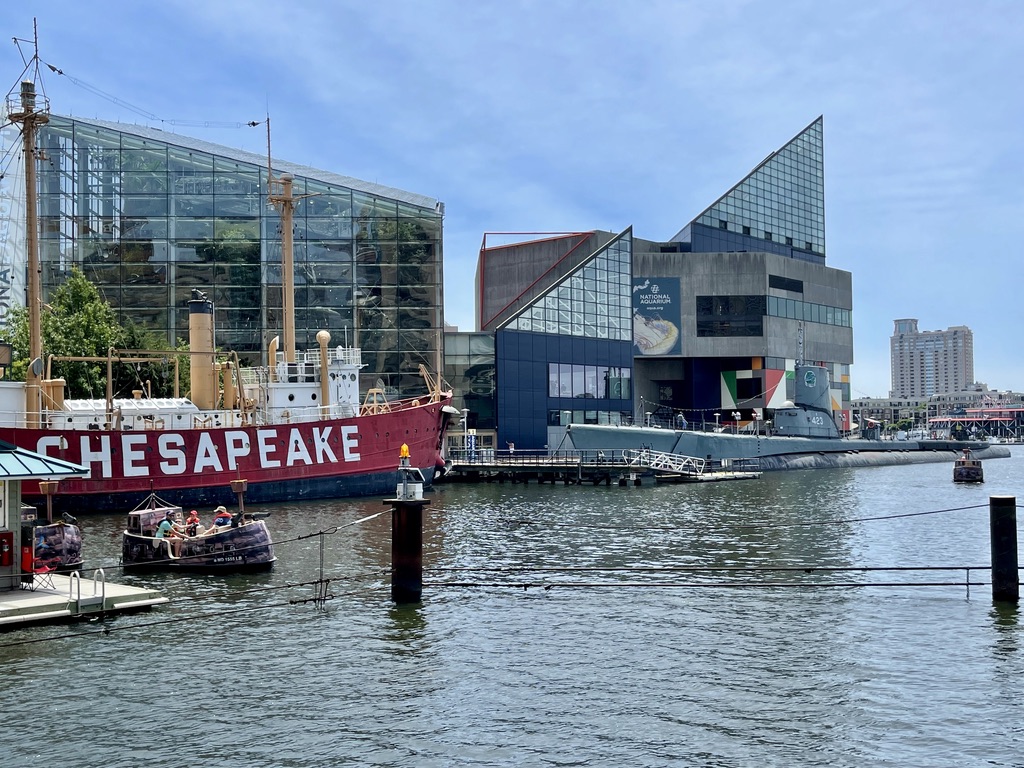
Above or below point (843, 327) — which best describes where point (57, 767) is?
below

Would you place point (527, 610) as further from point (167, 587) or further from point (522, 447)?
point (522, 447)

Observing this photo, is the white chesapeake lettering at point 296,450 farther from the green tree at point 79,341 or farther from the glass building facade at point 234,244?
the glass building facade at point 234,244

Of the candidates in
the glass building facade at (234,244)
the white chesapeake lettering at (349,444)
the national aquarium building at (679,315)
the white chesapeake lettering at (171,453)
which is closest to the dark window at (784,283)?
the national aquarium building at (679,315)

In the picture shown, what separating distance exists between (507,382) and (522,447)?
19.2ft

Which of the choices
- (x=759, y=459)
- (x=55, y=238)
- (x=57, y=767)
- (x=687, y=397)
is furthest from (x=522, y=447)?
(x=57, y=767)

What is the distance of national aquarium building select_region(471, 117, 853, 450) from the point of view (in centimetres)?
9488

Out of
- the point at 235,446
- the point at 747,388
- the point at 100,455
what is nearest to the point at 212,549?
the point at 100,455

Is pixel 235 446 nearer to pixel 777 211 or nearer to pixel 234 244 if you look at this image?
pixel 234 244

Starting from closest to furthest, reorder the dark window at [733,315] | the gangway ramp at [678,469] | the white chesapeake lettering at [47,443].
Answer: the white chesapeake lettering at [47,443] → the gangway ramp at [678,469] → the dark window at [733,315]

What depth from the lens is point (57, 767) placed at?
16.4 meters

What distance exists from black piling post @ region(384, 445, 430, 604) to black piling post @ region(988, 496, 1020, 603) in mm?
14008

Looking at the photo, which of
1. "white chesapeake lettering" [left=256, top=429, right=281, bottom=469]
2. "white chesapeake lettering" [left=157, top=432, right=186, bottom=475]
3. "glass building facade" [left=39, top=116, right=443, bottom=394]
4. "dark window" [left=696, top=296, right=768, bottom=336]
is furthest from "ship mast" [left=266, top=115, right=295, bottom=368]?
"dark window" [left=696, top=296, right=768, bottom=336]

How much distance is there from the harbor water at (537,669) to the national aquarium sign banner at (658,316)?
7610 centimetres

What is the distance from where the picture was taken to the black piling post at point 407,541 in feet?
85.9
